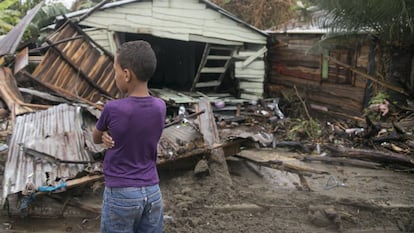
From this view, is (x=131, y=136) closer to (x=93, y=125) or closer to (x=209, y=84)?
(x=93, y=125)

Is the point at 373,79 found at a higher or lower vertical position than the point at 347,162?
higher

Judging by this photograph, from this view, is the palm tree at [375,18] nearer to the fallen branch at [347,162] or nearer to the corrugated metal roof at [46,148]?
the fallen branch at [347,162]

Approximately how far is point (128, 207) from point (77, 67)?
319 inches

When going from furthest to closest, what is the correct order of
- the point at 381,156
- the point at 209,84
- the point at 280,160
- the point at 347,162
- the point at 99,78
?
the point at 209,84 → the point at 99,78 → the point at 280,160 → the point at 347,162 → the point at 381,156

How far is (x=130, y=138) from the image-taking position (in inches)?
98.2

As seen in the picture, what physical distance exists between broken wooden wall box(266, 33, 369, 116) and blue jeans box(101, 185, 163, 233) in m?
9.69

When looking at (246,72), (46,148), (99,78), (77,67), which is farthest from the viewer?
(246,72)

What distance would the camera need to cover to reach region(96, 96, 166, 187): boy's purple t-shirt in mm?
2461

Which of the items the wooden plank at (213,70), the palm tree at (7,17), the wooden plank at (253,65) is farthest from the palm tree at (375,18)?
the palm tree at (7,17)

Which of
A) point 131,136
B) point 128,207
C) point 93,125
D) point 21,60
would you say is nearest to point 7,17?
point 21,60

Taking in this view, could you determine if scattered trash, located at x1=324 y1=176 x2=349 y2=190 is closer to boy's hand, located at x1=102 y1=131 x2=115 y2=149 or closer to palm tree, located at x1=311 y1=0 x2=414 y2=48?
palm tree, located at x1=311 y1=0 x2=414 y2=48

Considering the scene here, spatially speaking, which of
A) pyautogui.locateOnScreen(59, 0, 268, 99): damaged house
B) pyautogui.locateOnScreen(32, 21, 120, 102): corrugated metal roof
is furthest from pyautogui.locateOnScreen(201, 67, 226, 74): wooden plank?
pyautogui.locateOnScreen(32, 21, 120, 102): corrugated metal roof

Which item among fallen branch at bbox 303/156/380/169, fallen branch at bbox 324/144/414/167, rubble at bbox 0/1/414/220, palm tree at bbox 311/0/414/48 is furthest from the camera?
palm tree at bbox 311/0/414/48

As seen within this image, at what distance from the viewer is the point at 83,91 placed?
1015 centimetres
